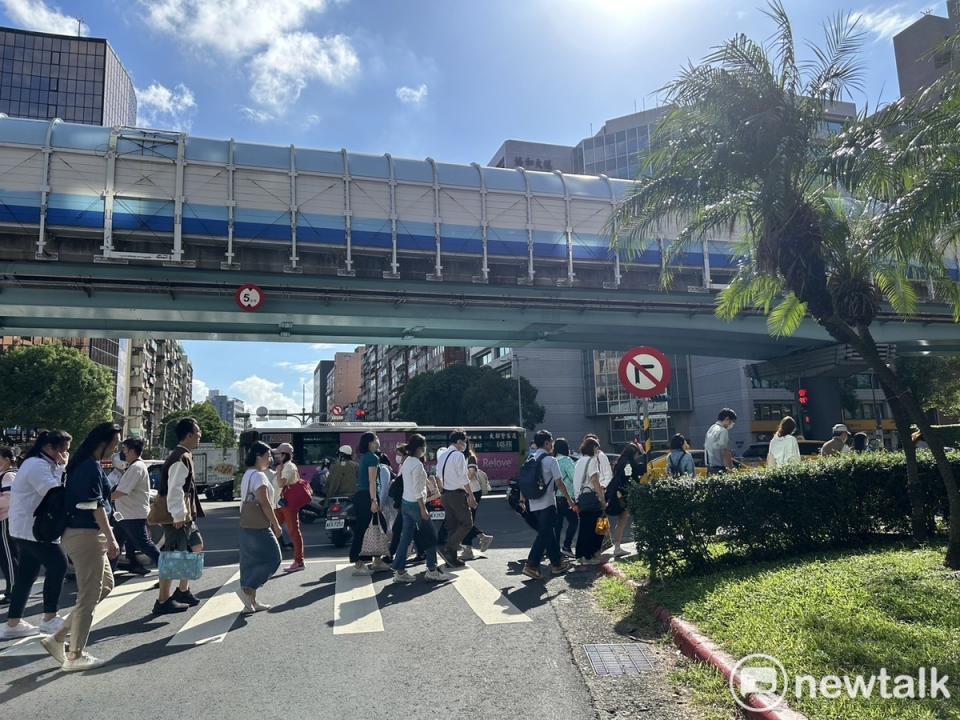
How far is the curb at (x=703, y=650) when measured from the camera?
3.73 metres

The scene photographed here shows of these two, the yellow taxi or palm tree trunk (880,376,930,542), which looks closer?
palm tree trunk (880,376,930,542)

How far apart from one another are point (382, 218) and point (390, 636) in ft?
57.4

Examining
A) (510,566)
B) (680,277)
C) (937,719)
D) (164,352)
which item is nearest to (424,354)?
(164,352)

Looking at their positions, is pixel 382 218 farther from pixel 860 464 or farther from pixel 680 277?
pixel 860 464

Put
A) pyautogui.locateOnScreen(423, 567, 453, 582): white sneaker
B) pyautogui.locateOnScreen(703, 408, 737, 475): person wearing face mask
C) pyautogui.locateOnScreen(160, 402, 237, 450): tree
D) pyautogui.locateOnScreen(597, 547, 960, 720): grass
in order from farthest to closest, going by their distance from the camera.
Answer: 1. pyautogui.locateOnScreen(160, 402, 237, 450): tree
2. pyautogui.locateOnScreen(703, 408, 737, 475): person wearing face mask
3. pyautogui.locateOnScreen(423, 567, 453, 582): white sneaker
4. pyautogui.locateOnScreen(597, 547, 960, 720): grass

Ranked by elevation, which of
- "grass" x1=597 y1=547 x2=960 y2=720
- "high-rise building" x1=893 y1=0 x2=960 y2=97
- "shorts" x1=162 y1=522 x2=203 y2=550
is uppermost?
"high-rise building" x1=893 y1=0 x2=960 y2=97

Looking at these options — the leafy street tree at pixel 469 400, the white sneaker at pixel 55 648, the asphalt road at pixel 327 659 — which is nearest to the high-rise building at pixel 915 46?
the leafy street tree at pixel 469 400

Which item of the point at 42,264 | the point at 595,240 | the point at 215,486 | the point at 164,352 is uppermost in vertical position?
the point at 164,352

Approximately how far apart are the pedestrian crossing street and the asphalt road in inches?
1.0

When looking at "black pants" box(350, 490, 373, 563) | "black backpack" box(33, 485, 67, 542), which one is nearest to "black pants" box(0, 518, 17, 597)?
"black backpack" box(33, 485, 67, 542)

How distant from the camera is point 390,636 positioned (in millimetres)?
5820

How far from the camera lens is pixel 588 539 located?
9117 millimetres

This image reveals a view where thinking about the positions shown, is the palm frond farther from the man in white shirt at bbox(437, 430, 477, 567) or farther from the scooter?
the scooter

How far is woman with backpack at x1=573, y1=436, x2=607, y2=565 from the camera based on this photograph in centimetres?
881
